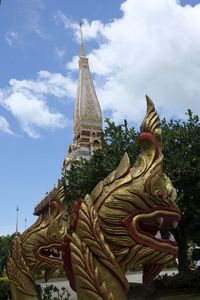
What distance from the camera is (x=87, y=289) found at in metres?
5.97

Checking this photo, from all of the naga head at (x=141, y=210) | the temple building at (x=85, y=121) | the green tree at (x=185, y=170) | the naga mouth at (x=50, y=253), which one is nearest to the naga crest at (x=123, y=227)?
the naga head at (x=141, y=210)

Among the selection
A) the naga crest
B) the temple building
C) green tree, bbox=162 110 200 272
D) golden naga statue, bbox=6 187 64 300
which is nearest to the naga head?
the naga crest

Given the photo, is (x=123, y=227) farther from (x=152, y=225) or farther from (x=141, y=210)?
(x=152, y=225)

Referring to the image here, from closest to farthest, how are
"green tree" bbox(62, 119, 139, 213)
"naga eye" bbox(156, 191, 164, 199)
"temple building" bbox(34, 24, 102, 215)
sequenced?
"naga eye" bbox(156, 191, 164, 199) < "green tree" bbox(62, 119, 139, 213) < "temple building" bbox(34, 24, 102, 215)

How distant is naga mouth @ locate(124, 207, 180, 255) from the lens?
20.4ft

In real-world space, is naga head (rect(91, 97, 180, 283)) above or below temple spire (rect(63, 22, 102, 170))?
below

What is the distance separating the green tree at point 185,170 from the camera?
62.0ft

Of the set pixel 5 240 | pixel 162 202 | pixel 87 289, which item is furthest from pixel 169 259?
pixel 5 240

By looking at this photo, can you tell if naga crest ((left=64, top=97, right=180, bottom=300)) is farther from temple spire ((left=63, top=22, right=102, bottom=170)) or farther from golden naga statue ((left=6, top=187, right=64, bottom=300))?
temple spire ((left=63, top=22, right=102, bottom=170))

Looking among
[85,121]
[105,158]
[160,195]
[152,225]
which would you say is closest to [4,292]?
[105,158]

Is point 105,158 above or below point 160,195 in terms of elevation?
above

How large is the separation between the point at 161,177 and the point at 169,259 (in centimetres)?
117

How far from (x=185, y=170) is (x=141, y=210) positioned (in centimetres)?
1279

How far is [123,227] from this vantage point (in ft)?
20.3
